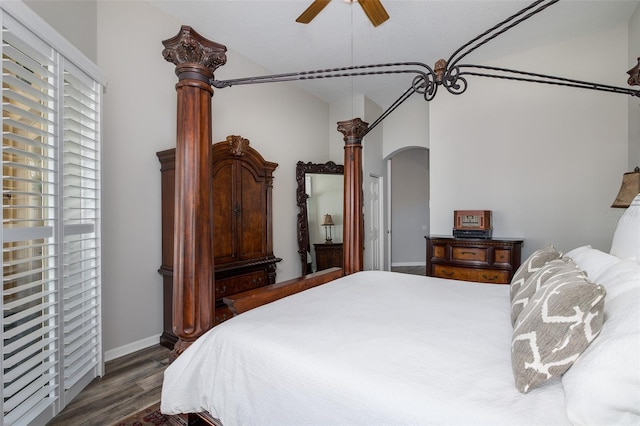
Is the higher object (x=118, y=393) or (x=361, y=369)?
(x=361, y=369)

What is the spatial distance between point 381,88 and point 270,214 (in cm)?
270

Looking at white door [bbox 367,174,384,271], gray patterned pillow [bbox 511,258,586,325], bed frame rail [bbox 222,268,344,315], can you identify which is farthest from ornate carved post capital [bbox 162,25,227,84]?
white door [bbox 367,174,384,271]

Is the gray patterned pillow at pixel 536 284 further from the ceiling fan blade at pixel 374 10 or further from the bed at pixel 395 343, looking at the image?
the ceiling fan blade at pixel 374 10

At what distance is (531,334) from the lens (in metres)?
0.90

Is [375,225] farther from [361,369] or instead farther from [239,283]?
[361,369]

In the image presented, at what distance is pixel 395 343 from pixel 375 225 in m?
4.46

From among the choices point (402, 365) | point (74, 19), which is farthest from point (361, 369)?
point (74, 19)

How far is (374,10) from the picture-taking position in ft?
7.39

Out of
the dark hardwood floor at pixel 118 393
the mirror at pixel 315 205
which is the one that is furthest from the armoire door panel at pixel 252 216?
the dark hardwood floor at pixel 118 393

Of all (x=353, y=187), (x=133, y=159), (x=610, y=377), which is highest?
(x=133, y=159)

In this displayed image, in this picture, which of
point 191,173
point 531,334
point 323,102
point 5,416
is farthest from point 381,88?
point 5,416

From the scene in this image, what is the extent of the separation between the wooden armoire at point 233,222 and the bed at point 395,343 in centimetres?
134

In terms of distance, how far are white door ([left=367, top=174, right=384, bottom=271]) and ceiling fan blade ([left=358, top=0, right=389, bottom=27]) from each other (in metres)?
3.06

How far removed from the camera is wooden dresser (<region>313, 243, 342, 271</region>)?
462cm
